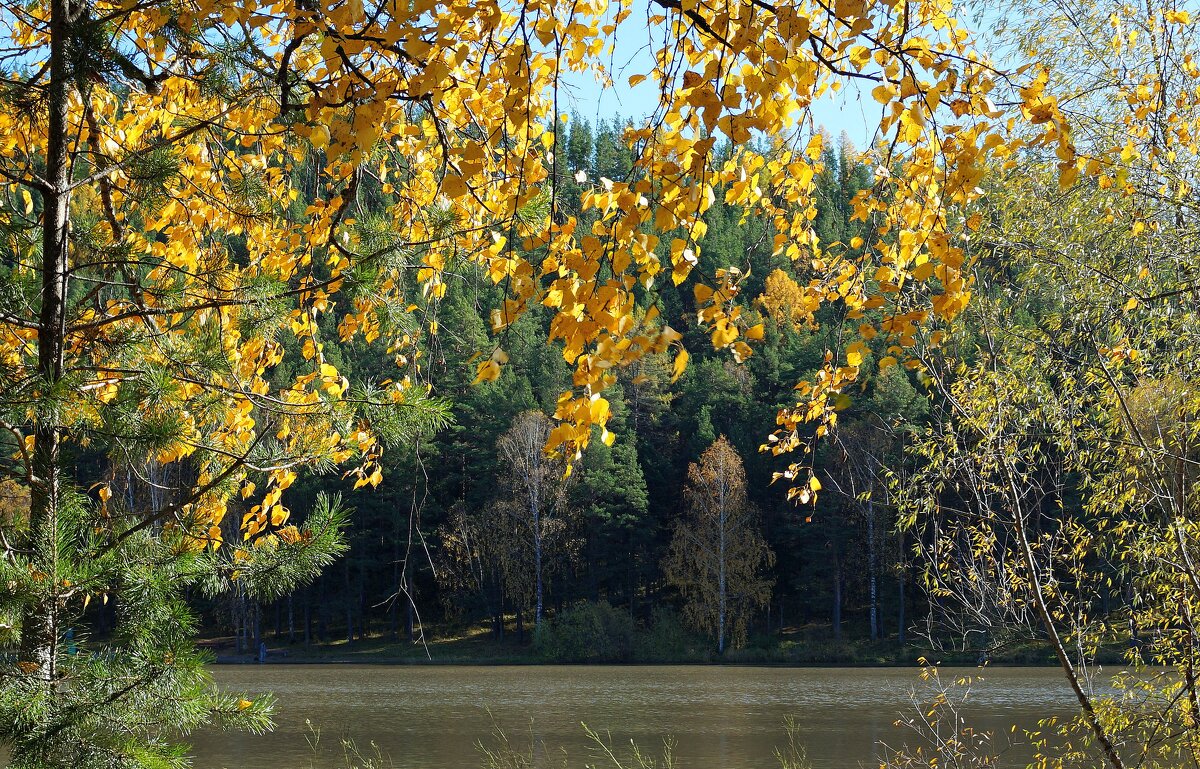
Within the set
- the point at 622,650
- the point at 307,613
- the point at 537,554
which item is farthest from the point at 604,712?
the point at 307,613

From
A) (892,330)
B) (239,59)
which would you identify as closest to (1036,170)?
(892,330)

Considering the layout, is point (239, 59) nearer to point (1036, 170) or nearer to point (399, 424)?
point (399, 424)

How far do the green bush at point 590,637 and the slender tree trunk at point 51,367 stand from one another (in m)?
26.3

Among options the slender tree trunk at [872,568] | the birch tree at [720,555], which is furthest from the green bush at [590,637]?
the slender tree trunk at [872,568]

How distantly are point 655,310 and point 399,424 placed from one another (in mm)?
1268

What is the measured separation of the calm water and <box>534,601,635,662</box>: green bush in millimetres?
4503

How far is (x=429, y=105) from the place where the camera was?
251 cm

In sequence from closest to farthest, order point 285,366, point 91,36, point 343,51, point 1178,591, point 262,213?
1. point 343,51
2. point 91,36
3. point 262,213
4. point 1178,591
5. point 285,366

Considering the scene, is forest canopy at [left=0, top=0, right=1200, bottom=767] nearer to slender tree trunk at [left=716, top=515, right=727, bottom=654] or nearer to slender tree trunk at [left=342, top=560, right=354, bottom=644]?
slender tree trunk at [left=716, top=515, right=727, bottom=654]

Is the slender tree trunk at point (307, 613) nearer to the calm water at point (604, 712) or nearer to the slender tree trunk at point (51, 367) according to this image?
the calm water at point (604, 712)

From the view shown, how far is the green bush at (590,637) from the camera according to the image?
1094 inches

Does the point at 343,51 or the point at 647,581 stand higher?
the point at 343,51

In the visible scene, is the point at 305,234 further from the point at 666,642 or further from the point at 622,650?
the point at 666,642

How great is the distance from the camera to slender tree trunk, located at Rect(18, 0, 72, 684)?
2.13m
